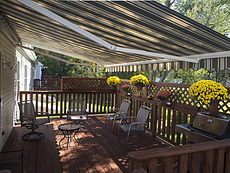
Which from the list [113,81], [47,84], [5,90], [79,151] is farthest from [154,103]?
[47,84]

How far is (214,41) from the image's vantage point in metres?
2.71

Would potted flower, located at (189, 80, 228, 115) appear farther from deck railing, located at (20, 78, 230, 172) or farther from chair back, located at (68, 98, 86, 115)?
chair back, located at (68, 98, 86, 115)

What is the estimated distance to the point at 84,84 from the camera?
7.54 m

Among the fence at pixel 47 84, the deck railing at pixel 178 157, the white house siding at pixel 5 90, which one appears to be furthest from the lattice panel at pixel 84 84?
the fence at pixel 47 84

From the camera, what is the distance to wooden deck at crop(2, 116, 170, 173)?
10.5 feet

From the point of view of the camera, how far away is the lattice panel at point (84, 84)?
23.7 feet

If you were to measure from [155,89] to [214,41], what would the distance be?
2.72m

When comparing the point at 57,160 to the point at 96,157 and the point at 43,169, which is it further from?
the point at 96,157

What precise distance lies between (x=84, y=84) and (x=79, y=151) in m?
3.99

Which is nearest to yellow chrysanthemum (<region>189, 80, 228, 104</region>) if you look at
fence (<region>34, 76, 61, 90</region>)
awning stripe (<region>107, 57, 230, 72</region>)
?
awning stripe (<region>107, 57, 230, 72</region>)

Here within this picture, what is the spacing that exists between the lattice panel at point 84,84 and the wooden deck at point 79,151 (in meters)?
2.16

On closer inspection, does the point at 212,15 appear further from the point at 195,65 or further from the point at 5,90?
the point at 5,90

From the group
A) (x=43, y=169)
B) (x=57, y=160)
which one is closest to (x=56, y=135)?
(x=57, y=160)

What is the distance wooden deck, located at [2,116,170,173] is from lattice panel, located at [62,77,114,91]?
216 cm
